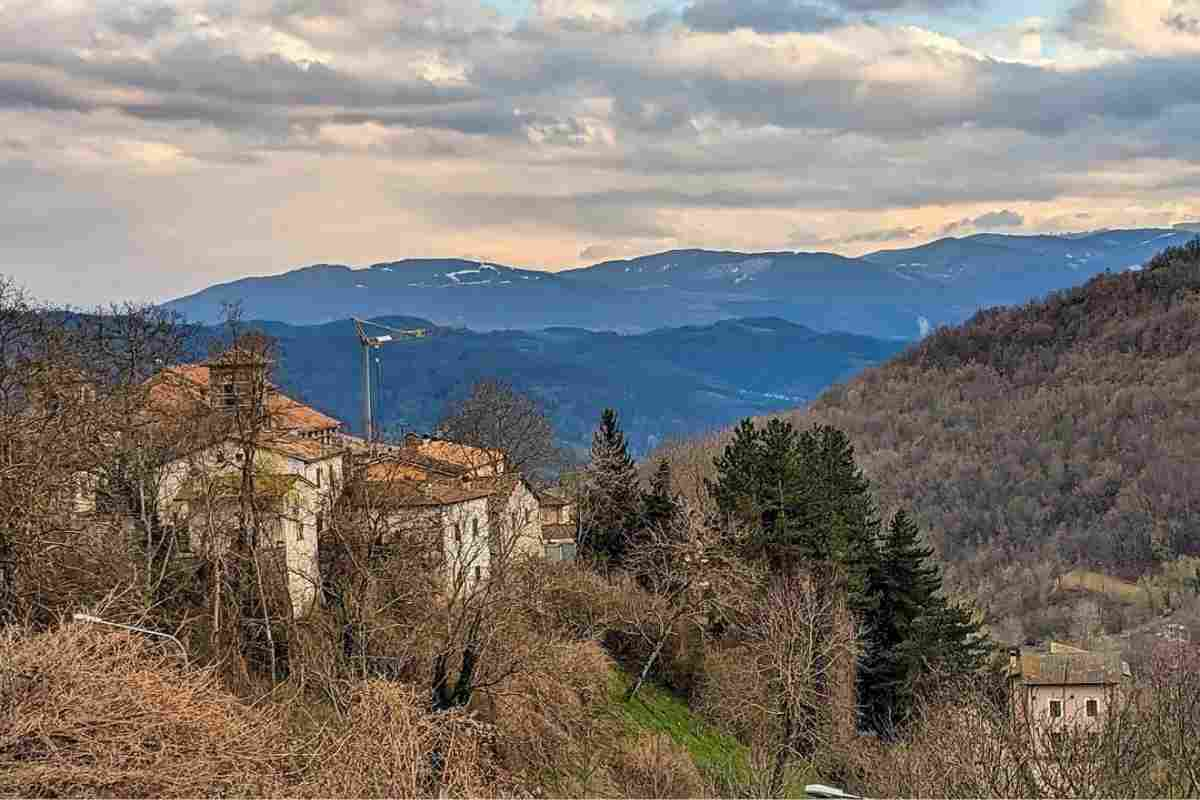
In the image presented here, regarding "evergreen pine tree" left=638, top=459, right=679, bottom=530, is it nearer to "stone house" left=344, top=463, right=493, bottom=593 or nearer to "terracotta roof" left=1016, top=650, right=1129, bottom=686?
"stone house" left=344, top=463, right=493, bottom=593

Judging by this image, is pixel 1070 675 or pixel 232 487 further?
pixel 1070 675

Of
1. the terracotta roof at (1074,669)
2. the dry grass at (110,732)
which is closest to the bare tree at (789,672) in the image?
the terracotta roof at (1074,669)

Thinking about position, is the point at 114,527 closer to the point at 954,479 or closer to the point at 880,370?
the point at 954,479

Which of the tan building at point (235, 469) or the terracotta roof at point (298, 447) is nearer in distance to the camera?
the tan building at point (235, 469)

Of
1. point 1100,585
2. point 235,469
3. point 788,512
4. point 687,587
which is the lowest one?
point 1100,585

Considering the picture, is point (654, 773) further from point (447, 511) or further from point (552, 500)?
point (552, 500)

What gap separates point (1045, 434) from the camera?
131625 mm

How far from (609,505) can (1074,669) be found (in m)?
17.9

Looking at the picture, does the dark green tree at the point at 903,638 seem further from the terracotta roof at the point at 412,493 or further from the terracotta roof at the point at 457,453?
the terracotta roof at the point at 412,493

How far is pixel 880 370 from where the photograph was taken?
16312 centimetres

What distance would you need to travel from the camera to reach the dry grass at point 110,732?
1538 cm

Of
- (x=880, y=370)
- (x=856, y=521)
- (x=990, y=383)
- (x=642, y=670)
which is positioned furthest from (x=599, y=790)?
(x=880, y=370)

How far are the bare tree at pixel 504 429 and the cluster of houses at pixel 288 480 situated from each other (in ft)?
17.5

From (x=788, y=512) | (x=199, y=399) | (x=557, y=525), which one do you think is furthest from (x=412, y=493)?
(x=557, y=525)
